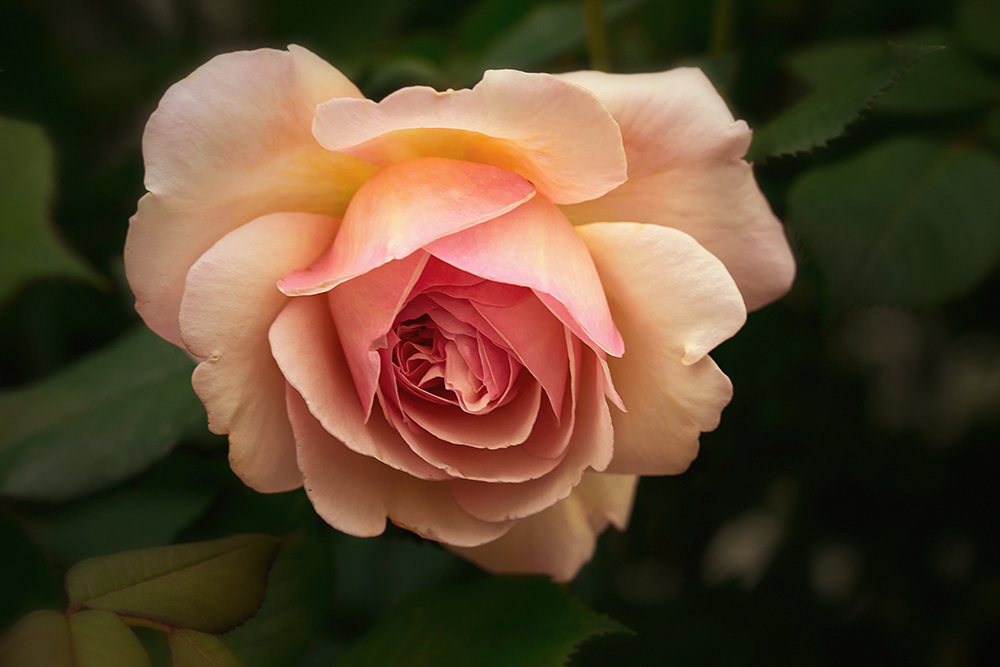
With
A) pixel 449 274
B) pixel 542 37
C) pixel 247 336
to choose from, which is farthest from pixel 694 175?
pixel 542 37

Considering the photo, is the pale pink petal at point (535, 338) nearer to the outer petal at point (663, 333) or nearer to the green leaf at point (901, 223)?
the outer petal at point (663, 333)

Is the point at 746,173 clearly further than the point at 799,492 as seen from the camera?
No

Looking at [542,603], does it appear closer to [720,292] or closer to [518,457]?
[518,457]

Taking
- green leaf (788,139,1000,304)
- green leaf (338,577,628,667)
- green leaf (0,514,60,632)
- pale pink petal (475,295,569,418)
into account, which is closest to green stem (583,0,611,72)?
green leaf (788,139,1000,304)

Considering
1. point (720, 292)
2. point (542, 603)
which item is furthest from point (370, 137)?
point (542, 603)

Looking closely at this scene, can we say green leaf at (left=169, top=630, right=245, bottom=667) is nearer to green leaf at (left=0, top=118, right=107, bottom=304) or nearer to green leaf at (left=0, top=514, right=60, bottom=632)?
green leaf at (left=0, top=514, right=60, bottom=632)

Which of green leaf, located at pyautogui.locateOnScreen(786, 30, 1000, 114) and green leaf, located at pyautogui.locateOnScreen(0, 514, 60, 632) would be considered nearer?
green leaf, located at pyautogui.locateOnScreen(0, 514, 60, 632)
